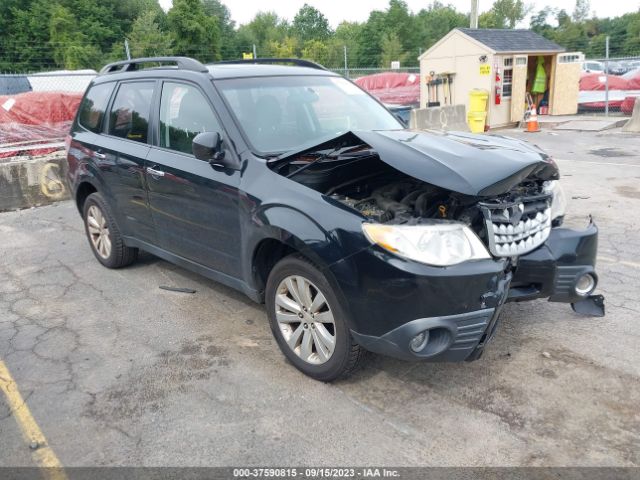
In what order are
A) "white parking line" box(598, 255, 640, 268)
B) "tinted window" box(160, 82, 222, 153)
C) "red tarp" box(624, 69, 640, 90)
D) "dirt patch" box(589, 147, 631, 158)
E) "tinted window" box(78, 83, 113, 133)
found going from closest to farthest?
"tinted window" box(160, 82, 222, 153) → "white parking line" box(598, 255, 640, 268) → "tinted window" box(78, 83, 113, 133) → "dirt patch" box(589, 147, 631, 158) → "red tarp" box(624, 69, 640, 90)

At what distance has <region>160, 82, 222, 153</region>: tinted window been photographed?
13.3 feet

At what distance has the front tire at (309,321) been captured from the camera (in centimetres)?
320

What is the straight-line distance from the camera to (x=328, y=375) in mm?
3371

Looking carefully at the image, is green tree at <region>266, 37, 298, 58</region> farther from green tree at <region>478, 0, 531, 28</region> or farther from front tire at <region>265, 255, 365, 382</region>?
front tire at <region>265, 255, 365, 382</region>

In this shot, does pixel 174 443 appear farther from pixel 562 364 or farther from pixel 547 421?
pixel 562 364

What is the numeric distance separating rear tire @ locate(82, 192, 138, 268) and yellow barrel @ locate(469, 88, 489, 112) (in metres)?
12.3

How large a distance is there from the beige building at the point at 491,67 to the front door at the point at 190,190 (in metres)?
12.8

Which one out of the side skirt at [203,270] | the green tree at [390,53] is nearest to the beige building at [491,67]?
the side skirt at [203,270]

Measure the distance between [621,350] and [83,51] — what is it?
42.5m

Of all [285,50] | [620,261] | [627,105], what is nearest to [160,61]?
[620,261]

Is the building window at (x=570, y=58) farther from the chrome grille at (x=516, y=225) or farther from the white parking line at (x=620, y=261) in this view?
the chrome grille at (x=516, y=225)

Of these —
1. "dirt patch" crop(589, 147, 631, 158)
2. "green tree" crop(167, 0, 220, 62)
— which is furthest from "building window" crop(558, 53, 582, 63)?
"green tree" crop(167, 0, 220, 62)

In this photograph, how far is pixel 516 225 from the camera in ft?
10.3

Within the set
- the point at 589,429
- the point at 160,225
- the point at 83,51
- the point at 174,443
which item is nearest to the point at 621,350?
the point at 589,429
